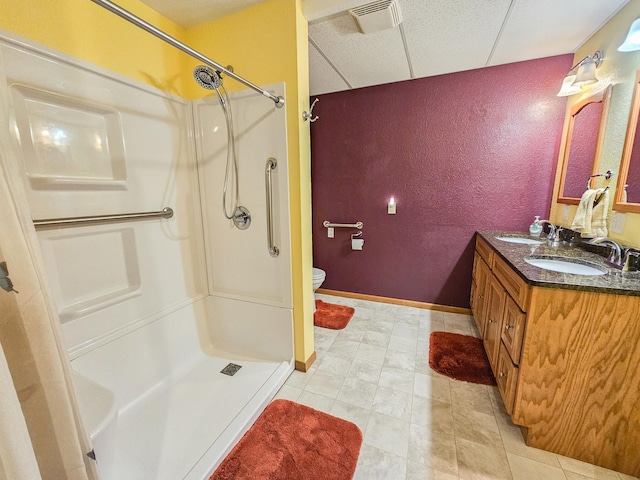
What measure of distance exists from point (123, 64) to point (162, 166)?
0.56 metres

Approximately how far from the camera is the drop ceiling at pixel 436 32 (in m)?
1.50

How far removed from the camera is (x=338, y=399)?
5.14 ft

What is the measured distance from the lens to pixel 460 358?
6.31 ft

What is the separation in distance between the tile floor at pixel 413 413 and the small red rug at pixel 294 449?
7 centimetres

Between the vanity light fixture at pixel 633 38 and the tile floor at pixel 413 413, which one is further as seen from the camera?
the vanity light fixture at pixel 633 38

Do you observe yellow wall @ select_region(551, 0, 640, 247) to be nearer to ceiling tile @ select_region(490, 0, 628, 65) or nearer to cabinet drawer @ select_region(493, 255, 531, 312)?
ceiling tile @ select_region(490, 0, 628, 65)

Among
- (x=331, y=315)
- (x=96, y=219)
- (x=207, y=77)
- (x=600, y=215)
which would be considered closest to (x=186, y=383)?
(x=96, y=219)

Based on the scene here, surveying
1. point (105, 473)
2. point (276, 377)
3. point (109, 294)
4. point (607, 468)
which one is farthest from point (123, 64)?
point (607, 468)

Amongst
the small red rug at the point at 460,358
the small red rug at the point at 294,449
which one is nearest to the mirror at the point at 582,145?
the small red rug at the point at 460,358

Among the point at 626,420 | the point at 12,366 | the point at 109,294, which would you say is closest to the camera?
the point at 12,366

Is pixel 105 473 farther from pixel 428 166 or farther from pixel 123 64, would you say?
pixel 428 166

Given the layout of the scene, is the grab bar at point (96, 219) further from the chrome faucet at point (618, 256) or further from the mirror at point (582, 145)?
the mirror at point (582, 145)

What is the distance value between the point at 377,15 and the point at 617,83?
61.2 inches

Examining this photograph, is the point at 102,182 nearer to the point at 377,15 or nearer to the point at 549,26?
the point at 377,15
